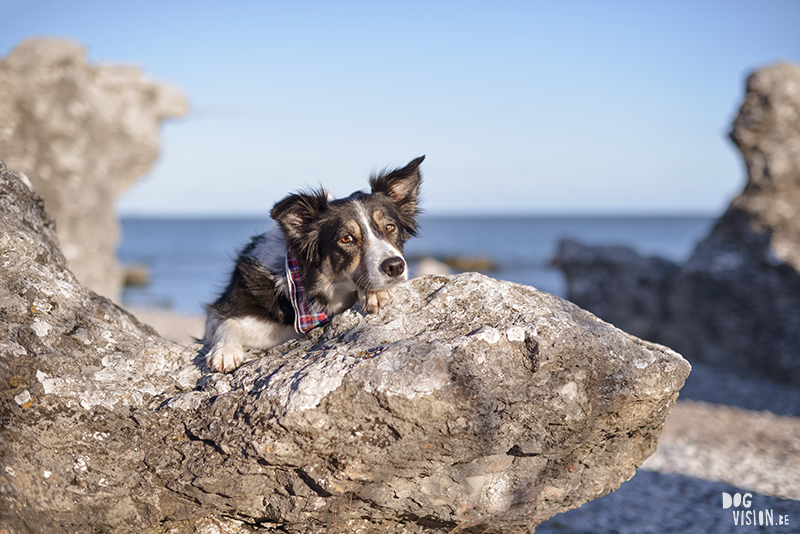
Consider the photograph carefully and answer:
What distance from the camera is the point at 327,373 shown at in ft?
8.99

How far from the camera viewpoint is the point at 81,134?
1227cm

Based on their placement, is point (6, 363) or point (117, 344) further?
point (117, 344)

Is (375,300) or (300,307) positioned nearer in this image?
(375,300)

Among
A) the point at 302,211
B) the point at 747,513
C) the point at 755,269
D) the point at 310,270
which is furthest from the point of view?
the point at 755,269

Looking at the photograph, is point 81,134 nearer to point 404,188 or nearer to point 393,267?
point 404,188

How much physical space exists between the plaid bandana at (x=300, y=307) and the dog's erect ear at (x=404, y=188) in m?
0.98

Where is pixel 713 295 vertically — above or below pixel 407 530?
above

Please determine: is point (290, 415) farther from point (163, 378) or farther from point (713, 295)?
point (713, 295)

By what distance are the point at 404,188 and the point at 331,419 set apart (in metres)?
2.16

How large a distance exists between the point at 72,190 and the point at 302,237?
35.8ft

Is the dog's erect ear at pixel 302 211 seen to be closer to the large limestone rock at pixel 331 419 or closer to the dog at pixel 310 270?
the dog at pixel 310 270

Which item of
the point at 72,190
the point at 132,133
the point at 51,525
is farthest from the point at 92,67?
the point at 51,525

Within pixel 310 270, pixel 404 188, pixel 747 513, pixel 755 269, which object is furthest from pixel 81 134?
pixel 755 269

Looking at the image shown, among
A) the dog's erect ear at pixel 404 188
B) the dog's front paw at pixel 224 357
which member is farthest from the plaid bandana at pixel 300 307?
the dog's erect ear at pixel 404 188
